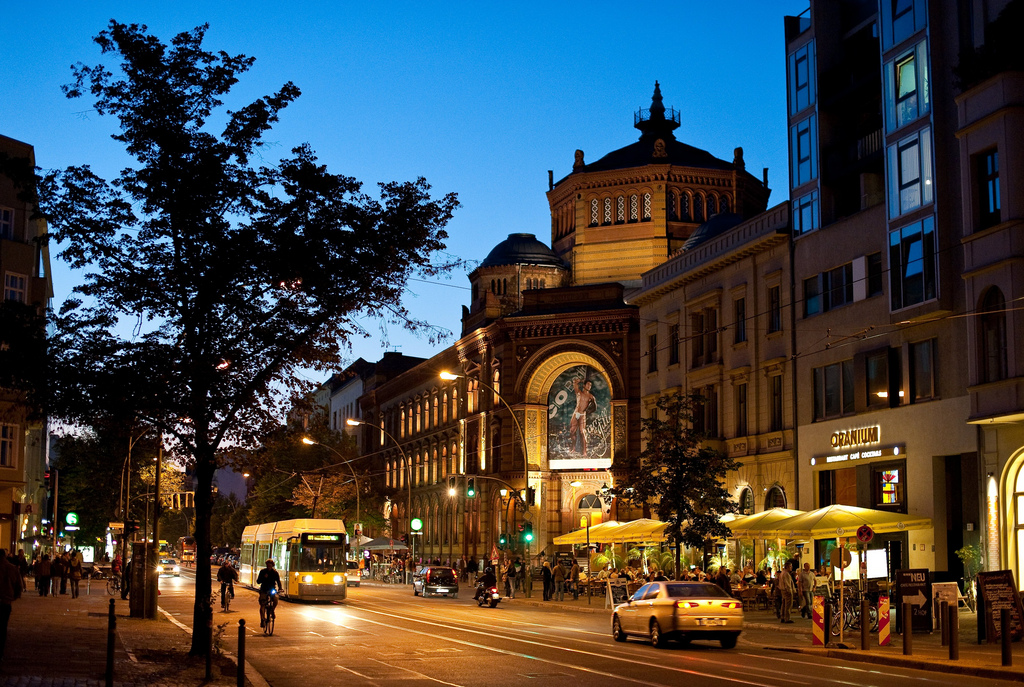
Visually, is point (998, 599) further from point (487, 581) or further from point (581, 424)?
point (581, 424)

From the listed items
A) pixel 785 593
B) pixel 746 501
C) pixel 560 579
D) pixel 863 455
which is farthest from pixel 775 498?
pixel 785 593

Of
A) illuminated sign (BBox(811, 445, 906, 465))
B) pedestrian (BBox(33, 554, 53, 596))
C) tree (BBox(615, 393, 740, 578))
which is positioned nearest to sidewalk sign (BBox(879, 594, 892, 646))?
illuminated sign (BBox(811, 445, 906, 465))

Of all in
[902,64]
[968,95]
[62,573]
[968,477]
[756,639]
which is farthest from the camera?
[62,573]

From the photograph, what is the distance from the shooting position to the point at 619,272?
78.6 metres

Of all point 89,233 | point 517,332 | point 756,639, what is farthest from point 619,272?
point 89,233

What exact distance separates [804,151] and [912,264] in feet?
31.6

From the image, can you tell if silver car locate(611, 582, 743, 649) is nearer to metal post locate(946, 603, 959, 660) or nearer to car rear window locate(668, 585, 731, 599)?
car rear window locate(668, 585, 731, 599)

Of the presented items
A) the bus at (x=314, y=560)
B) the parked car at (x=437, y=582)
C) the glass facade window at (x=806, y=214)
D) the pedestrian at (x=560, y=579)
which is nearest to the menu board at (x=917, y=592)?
the glass facade window at (x=806, y=214)

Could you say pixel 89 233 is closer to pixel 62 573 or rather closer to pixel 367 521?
pixel 62 573

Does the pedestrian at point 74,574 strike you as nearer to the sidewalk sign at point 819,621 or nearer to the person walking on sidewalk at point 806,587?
the person walking on sidewalk at point 806,587

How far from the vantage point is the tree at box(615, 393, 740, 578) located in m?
40.2

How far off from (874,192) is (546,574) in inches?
765

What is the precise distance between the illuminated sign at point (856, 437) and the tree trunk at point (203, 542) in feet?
83.0

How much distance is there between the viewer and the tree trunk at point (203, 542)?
2017 cm
